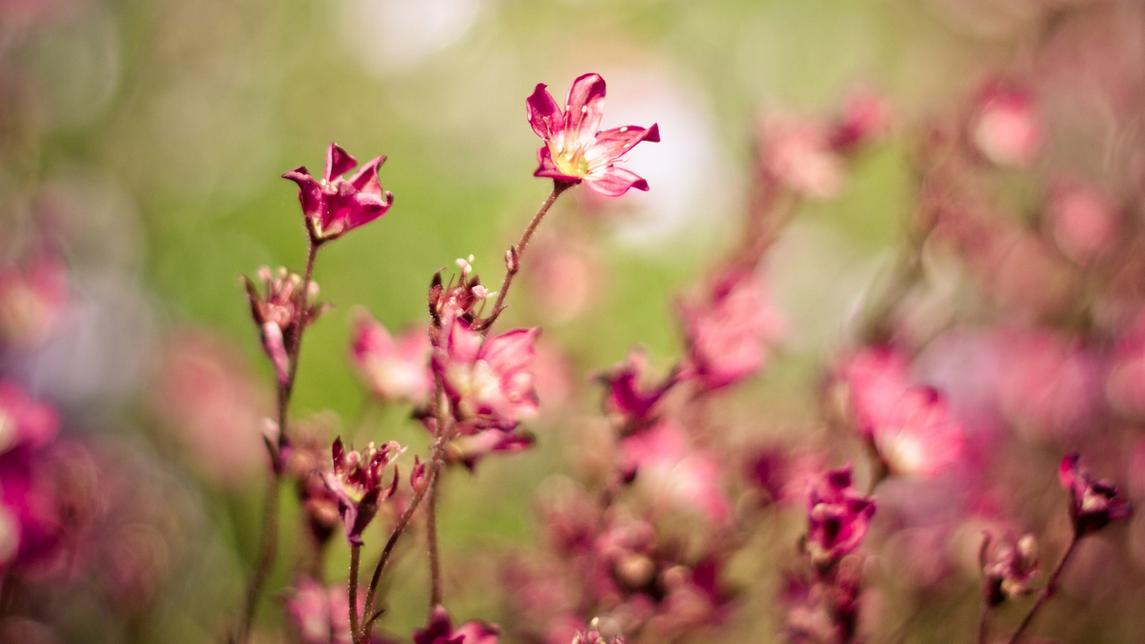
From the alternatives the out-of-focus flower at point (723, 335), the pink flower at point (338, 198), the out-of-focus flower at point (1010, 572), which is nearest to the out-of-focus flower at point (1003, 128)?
the out-of-focus flower at point (723, 335)

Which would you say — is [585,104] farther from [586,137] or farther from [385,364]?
[385,364]

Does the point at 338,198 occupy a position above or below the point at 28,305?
below

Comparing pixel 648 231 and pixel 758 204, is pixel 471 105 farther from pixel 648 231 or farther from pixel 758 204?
pixel 758 204

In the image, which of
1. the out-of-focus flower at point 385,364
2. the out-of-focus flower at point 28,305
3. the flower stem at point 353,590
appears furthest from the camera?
the out-of-focus flower at point 28,305

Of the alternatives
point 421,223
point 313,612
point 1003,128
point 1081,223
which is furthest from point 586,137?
point 421,223

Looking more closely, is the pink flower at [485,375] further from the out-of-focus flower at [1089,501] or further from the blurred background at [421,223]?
the out-of-focus flower at [1089,501]

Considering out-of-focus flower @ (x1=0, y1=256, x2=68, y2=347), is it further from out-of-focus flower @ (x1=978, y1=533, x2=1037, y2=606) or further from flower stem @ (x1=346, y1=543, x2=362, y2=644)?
out-of-focus flower @ (x1=978, y1=533, x2=1037, y2=606)
